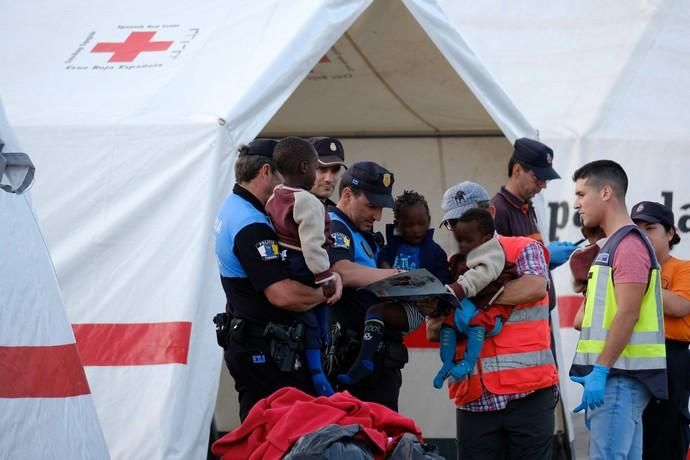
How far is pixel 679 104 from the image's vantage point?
7.02 m

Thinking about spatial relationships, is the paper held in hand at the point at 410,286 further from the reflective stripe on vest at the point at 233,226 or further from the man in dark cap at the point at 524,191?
the man in dark cap at the point at 524,191

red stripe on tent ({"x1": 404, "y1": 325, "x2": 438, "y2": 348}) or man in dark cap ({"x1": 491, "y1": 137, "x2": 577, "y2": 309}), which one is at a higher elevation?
man in dark cap ({"x1": 491, "y1": 137, "x2": 577, "y2": 309})

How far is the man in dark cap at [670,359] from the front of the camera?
5.35 m

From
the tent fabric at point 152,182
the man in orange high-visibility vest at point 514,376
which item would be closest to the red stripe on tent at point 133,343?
the tent fabric at point 152,182

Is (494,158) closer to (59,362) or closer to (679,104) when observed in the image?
(679,104)

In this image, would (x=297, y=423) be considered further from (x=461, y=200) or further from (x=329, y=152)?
(x=329, y=152)

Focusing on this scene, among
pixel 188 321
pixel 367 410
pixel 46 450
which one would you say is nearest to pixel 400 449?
pixel 367 410

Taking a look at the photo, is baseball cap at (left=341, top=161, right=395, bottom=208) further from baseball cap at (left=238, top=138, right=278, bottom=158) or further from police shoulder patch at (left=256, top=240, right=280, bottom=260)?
police shoulder patch at (left=256, top=240, right=280, bottom=260)

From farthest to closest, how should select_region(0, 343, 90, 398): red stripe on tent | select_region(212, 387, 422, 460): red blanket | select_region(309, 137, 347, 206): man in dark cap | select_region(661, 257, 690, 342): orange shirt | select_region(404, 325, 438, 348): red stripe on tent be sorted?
select_region(404, 325, 438, 348): red stripe on tent → select_region(661, 257, 690, 342): orange shirt → select_region(309, 137, 347, 206): man in dark cap → select_region(212, 387, 422, 460): red blanket → select_region(0, 343, 90, 398): red stripe on tent

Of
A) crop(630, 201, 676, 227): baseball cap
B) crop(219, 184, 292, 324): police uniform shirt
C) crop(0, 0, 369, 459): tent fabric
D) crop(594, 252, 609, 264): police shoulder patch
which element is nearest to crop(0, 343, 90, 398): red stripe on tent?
crop(219, 184, 292, 324): police uniform shirt

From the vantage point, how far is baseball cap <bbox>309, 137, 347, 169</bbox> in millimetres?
5039

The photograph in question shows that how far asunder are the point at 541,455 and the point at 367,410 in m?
1.41

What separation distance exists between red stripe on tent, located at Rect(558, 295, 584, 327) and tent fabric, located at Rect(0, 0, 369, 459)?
6.89ft

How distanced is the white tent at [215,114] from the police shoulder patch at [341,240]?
89 cm
